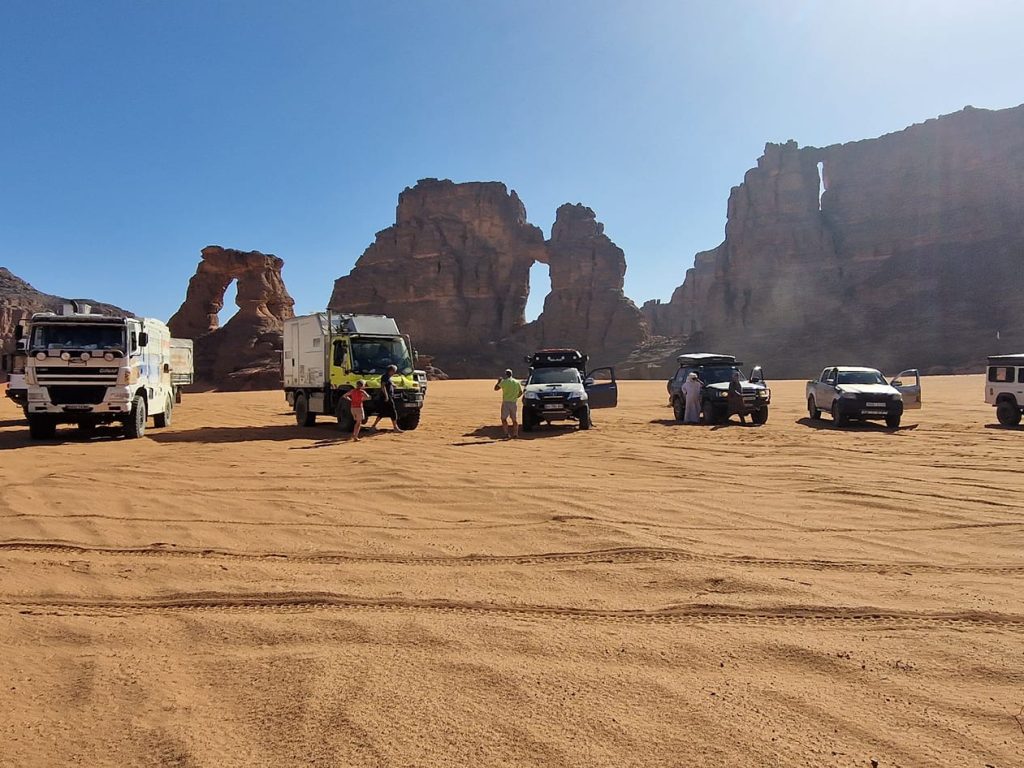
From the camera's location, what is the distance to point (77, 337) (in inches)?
593

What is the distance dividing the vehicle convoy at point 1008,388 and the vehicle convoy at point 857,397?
8.31 ft

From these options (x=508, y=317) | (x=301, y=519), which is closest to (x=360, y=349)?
(x=301, y=519)

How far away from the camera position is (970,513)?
7254 mm

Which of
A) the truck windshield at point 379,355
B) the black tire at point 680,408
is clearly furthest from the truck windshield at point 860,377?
the truck windshield at point 379,355

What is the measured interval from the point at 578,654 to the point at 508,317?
98.2m

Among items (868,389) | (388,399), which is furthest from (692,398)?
(388,399)

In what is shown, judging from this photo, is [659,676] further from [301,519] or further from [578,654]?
[301,519]

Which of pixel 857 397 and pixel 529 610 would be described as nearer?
pixel 529 610

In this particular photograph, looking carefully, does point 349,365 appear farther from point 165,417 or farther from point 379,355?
point 165,417

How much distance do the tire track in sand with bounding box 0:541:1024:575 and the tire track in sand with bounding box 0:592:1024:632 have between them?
939 mm

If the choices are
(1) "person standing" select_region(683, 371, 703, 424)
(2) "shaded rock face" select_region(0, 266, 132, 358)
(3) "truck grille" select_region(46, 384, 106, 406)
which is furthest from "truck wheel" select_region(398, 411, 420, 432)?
(2) "shaded rock face" select_region(0, 266, 132, 358)

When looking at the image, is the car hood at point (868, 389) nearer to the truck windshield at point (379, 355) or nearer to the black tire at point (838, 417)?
the black tire at point (838, 417)

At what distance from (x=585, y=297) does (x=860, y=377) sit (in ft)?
268

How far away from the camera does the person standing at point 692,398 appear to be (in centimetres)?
1947
